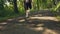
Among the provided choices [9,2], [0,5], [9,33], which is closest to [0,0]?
[0,5]

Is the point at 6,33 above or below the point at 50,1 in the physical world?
above

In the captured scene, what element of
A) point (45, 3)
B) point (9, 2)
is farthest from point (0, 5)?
point (45, 3)

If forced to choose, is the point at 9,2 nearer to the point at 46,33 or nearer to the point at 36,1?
the point at 36,1

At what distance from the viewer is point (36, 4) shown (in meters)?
35.8

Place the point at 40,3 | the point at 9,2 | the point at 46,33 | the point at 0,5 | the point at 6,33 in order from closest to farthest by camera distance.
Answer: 1. the point at 46,33
2. the point at 6,33
3. the point at 0,5
4. the point at 9,2
5. the point at 40,3

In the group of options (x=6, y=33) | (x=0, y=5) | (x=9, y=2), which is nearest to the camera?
(x=6, y=33)

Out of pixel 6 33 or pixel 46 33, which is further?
pixel 6 33

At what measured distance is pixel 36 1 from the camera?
34.2 m

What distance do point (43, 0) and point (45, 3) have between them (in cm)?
142

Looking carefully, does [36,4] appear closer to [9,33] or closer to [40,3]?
[40,3]

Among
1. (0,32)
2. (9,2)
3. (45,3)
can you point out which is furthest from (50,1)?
(0,32)

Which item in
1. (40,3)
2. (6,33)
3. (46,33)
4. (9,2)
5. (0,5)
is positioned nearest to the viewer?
(46,33)

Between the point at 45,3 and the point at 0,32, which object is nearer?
the point at 0,32

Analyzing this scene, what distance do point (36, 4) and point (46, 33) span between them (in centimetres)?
2883
